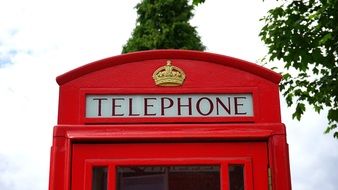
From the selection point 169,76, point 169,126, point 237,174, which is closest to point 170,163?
point 169,126

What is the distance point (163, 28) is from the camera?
15422 mm

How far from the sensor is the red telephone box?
2.72 m

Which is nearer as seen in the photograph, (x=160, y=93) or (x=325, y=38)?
(x=160, y=93)

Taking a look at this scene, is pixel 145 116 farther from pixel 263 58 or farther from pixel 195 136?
pixel 263 58

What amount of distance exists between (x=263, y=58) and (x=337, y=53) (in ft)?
4.59

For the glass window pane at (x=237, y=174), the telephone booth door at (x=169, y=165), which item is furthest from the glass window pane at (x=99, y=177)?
the glass window pane at (x=237, y=174)

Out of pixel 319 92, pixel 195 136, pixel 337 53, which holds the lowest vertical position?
pixel 195 136

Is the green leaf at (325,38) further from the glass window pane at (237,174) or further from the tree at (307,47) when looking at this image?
the glass window pane at (237,174)

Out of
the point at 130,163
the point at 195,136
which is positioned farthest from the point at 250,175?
the point at 130,163

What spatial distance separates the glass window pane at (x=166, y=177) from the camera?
2.74 meters

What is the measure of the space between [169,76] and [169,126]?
0.27 metres

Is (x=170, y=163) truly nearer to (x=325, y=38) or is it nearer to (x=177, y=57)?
(x=177, y=57)

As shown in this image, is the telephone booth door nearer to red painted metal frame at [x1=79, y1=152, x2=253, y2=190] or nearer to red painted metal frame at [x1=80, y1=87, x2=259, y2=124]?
red painted metal frame at [x1=79, y1=152, x2=253, y2=190]

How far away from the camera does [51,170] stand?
2.73 metres
